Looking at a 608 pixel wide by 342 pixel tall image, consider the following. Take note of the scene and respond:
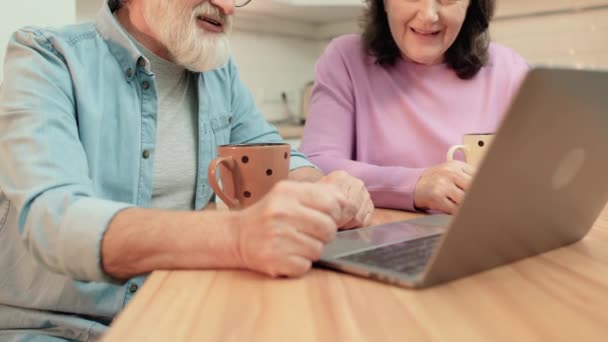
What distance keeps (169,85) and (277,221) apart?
2.09 feet

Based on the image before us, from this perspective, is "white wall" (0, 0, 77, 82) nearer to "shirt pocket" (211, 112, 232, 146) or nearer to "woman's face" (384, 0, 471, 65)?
"shirt pocket" (211, 112, 232, 146)

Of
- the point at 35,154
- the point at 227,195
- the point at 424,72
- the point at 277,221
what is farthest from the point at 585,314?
the point at 424,72

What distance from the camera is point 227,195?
832 mm

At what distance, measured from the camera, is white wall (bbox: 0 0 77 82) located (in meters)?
1.43

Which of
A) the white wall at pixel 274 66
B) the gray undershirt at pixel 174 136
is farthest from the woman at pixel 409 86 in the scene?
the white wall at pixel 274 66

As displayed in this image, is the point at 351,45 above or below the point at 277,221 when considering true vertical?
above

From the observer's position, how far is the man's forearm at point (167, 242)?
0.60 meters

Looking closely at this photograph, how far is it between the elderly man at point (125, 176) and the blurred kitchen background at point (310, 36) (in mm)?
612

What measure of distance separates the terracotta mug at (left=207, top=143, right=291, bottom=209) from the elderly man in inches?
2.6

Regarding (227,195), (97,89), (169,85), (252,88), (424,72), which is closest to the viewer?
(227,195)

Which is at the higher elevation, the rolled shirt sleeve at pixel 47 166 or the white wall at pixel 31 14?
the white wall at pixel 31 14

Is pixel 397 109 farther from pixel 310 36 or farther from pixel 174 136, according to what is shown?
pixel 310 36

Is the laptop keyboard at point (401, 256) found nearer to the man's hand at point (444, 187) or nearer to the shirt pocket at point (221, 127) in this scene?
the man's hand at point (444, 187)

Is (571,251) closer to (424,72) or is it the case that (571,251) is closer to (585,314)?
(585,314)
